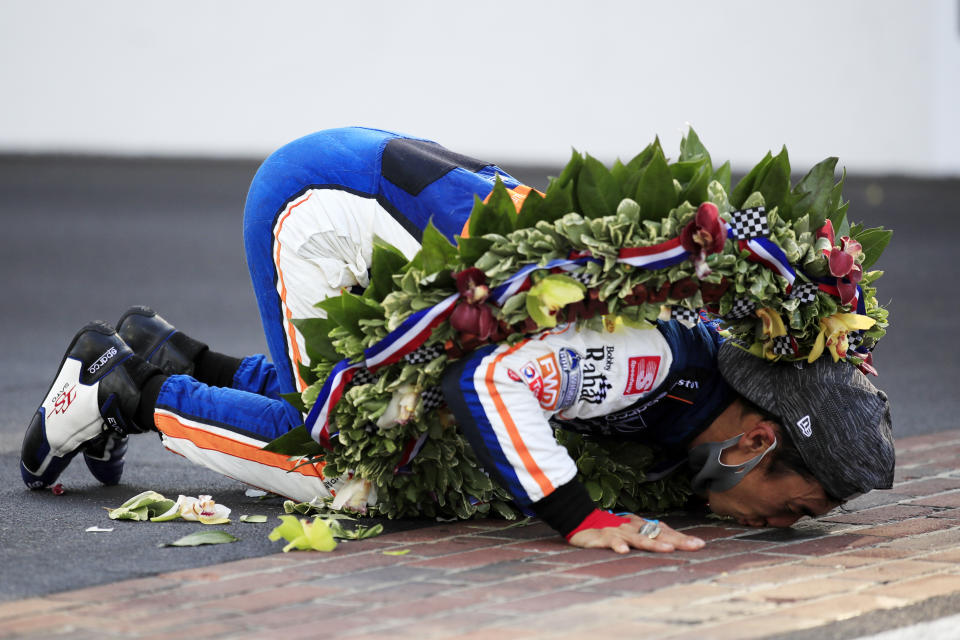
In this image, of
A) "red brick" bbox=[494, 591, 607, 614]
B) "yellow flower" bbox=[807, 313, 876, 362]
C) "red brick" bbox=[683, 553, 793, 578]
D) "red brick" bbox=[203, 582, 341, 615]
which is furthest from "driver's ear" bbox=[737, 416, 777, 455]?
"red brick" bbox=[203, 582, 341, 615]

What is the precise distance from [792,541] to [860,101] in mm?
11862

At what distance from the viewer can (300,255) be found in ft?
12.2

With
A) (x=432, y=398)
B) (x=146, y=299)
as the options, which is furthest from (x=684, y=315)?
(x=146, y=299)

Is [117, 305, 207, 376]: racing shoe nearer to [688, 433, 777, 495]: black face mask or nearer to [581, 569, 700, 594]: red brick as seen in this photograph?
[688, 433, 777, 495]: black face mask

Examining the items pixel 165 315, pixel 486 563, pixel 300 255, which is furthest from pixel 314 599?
pixel 165 315

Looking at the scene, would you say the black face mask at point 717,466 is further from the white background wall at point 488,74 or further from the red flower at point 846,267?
the white background wall at point 488,74

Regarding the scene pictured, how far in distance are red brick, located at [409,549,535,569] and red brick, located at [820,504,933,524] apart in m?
1.13

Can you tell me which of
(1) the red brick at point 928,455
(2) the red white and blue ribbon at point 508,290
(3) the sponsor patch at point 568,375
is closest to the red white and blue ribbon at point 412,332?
(2) the red white and blue ribbon at point 508,290

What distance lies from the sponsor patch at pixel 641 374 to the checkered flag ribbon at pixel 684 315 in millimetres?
131

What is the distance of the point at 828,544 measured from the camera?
3432mm

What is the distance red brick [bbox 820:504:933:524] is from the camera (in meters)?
3.79

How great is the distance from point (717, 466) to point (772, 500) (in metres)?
0.18

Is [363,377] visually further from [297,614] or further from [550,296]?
[297,614]

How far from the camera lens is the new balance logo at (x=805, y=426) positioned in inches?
135
